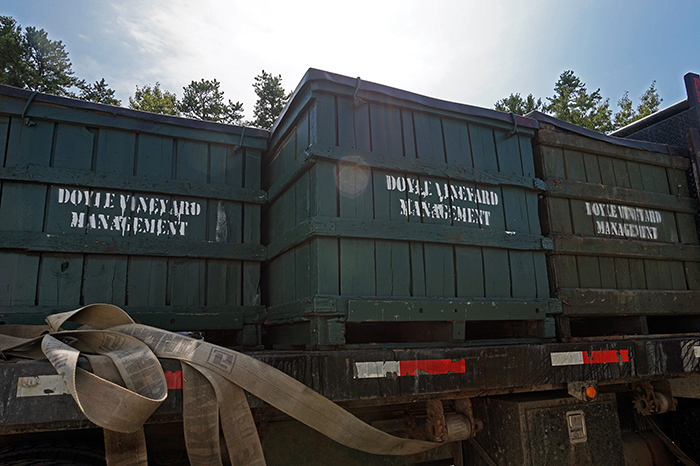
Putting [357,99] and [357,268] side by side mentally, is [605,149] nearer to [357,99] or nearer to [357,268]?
[357,99]

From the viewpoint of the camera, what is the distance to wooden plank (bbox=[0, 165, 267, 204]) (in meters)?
3.14

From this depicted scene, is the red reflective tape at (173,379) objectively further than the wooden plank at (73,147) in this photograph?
No

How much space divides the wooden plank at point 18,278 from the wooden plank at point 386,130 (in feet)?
7.50

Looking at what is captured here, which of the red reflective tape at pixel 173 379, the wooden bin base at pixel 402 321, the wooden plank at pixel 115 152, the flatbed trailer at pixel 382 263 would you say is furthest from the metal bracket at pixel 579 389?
the wooden plank at pixel 115 152

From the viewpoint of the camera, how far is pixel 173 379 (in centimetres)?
199

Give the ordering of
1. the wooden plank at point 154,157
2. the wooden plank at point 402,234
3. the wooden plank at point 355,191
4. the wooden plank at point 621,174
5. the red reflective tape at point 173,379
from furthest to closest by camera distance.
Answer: the wooden plank at point 621,174
the wooden plank at point 154,157
the wooden plank at point 355,191
the wooden plank at point 402,234
the red reflective tape at point 173,379

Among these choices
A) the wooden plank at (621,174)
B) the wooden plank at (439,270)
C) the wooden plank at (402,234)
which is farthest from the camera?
the wooden plank at (621,174)

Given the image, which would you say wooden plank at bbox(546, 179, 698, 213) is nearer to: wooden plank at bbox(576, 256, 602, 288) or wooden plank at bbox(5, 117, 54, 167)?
wooden plank at bbox(576, 256, 602, 288)

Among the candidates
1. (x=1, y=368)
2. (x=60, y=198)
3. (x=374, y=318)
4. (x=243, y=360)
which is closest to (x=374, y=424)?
(x=374, y=318)

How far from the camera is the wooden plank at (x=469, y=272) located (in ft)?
10.2

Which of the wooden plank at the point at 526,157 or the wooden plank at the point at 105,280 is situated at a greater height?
the wooden plank at the point at 526,157

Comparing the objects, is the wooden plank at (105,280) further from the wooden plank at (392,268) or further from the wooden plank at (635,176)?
the wooden plank at (635,176)

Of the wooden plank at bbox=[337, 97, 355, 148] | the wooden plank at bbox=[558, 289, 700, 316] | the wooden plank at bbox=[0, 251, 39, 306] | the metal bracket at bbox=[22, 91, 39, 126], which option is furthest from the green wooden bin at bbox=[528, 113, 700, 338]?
the metal bracket at bbox=[22, 91, 39, 126]

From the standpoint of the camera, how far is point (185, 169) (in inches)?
142
